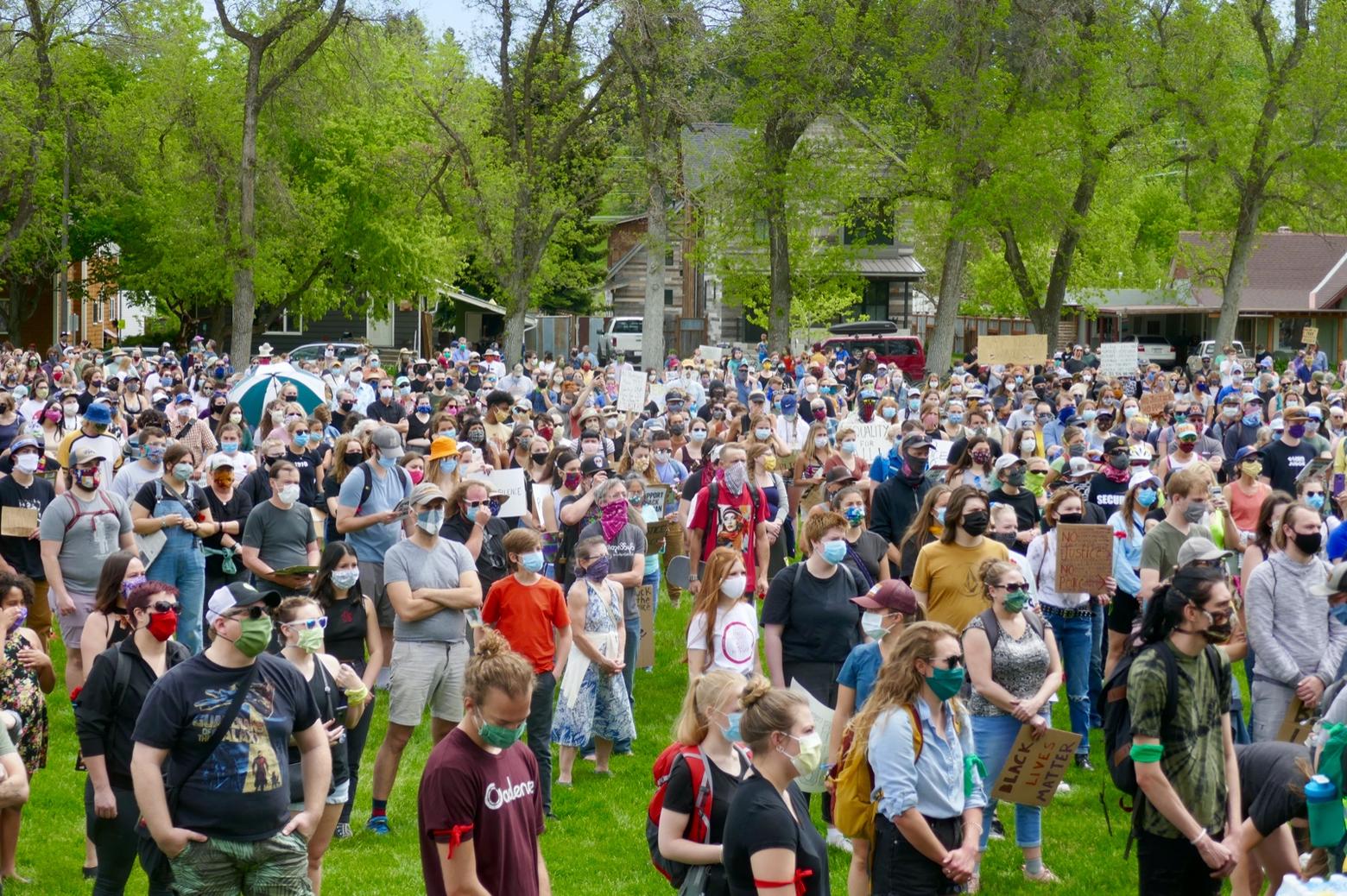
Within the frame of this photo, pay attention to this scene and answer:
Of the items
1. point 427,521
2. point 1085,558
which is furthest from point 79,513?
point 1085,558

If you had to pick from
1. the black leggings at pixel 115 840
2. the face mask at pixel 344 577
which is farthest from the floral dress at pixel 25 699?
the face mask at pixel 344 577

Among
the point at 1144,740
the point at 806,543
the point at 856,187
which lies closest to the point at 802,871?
the point at 1144,740

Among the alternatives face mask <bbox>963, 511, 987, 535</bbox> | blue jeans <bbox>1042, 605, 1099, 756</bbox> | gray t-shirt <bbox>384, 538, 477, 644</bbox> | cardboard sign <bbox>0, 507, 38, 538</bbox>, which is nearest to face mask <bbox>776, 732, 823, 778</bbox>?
face mask <bbox>963, 511, 987, 535</bbox>

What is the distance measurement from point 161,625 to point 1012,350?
1133 inches

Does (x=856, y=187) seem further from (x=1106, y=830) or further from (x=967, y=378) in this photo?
(x=1106, y=830)

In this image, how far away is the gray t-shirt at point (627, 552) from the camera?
33.3 feet

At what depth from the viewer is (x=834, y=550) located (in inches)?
320

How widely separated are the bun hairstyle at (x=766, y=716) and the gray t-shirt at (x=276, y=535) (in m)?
5.49

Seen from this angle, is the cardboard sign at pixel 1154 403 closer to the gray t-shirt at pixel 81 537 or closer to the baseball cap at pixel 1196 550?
the baseball cap at pixel 1196 550

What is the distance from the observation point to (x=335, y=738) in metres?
6.54

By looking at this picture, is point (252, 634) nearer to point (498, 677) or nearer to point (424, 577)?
point (498, 677)

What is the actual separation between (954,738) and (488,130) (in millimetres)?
44683

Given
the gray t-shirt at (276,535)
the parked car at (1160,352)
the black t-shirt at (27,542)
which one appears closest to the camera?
the gray t-shirt at (276,535)

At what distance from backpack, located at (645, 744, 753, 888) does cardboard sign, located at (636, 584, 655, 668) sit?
473 centimetres
